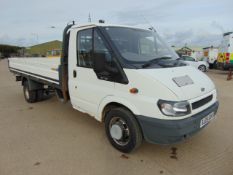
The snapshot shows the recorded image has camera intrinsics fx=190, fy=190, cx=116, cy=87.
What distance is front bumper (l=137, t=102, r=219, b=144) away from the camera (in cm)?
254

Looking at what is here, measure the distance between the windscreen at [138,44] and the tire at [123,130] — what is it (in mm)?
872

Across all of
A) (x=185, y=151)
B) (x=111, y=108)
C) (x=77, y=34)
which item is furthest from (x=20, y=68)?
(x=185, y=151)

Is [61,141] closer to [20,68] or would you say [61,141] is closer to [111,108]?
[111,108]

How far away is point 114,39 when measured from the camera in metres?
3.14

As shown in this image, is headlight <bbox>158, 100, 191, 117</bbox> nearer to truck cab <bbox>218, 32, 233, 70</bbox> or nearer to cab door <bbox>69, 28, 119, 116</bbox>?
cab door <bbox>69, 28, 119, 116</bbox>

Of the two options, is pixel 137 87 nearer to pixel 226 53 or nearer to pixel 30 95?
pixel 30 95

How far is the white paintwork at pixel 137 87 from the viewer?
2.57m

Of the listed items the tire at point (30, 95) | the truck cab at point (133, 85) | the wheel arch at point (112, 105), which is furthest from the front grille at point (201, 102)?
the tire at point (30, 95)

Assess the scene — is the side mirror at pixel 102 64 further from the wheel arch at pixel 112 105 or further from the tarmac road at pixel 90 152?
the tarmac road at pixel 90 152

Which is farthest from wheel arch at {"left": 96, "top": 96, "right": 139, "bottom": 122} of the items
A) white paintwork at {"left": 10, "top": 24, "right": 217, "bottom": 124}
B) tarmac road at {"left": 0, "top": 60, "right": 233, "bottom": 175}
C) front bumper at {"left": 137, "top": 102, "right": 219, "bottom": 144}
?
tarmac road at {"left": 0, "top": 60, "right": 233, "bottom": 175}

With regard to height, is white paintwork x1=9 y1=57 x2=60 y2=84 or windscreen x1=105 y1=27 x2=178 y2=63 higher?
windscreen x1=105 y1=27 x2=178 y2=63

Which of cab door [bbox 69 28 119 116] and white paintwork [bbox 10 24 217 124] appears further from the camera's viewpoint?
cab door [bbox 69 28 119 116]

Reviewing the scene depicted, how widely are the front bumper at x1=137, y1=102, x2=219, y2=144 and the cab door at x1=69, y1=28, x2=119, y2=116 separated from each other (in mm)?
793

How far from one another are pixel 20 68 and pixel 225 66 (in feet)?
44.3
